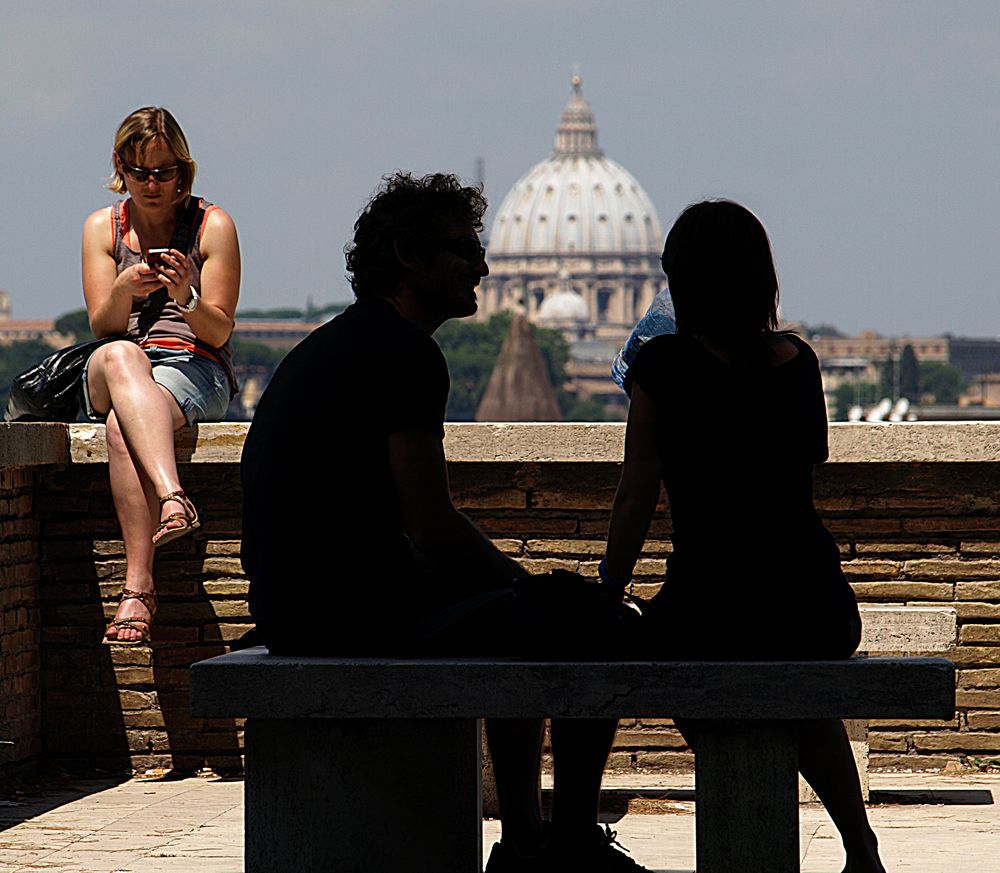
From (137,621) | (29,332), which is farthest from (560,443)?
(29,332)

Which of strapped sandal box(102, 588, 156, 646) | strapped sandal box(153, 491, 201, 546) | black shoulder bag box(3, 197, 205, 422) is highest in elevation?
black shoulder bag box(3, 197, 205, 422)

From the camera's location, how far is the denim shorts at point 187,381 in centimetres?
587

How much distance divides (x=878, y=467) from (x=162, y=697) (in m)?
2.24

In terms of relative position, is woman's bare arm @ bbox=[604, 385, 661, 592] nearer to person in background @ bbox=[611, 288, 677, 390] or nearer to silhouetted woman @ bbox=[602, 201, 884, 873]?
silhouetted woman @ bbox=[602, 201, 884, 873]

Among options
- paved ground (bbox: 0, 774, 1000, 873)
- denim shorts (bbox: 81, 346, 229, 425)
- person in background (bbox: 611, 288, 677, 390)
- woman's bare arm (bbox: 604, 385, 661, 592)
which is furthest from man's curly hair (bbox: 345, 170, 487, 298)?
denim shorts (bbox: 81, 346, 229, 425)

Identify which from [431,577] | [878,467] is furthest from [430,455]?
[878,467]

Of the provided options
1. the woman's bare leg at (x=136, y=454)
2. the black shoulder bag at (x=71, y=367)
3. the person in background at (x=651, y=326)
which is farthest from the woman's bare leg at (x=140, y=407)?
the person in background at (x=651, y=326)

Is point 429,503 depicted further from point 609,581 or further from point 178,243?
point 178,243

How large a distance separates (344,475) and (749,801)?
0.85m

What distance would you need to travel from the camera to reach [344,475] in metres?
3.54

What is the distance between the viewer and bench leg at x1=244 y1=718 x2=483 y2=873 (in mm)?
3486

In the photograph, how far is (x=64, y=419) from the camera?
6.09 m

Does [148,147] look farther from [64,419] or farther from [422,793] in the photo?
[422,793]

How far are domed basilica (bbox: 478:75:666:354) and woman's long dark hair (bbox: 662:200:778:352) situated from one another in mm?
169311
